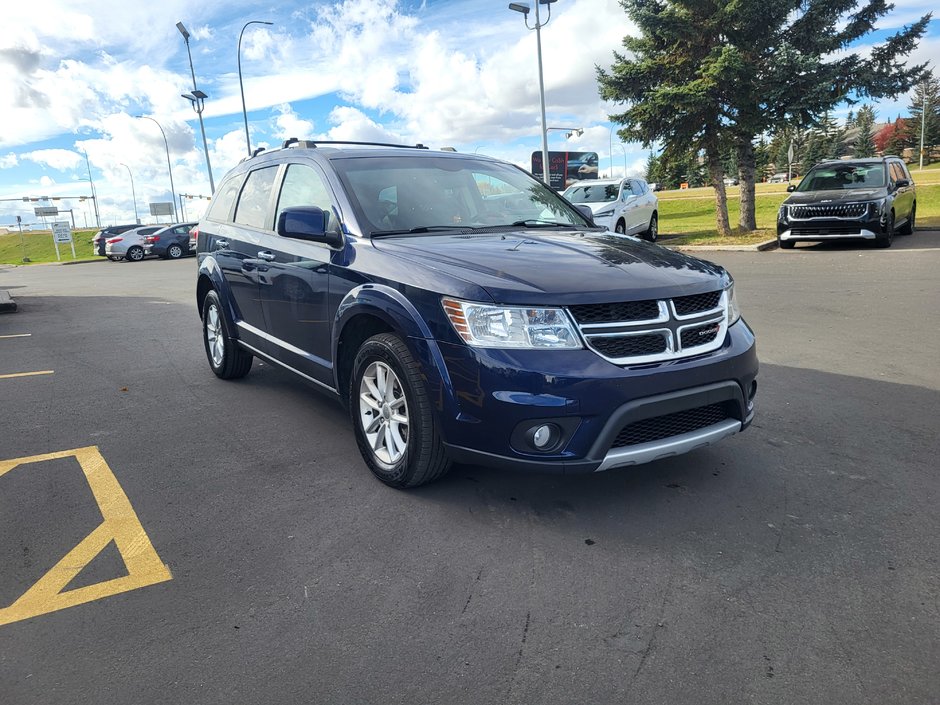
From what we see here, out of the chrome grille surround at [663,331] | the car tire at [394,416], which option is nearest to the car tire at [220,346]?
the car tire at [394,416]

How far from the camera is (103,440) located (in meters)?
4.72

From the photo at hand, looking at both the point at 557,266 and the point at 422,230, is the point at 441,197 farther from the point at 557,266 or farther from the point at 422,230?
Result: the point at 557,266

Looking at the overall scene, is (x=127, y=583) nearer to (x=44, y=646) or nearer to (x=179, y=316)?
(x=44, y=646)

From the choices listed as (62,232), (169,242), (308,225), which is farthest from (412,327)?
(62,232)

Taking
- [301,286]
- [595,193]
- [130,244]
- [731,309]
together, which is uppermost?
[595,193]

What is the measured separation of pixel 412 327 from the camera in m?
3.33

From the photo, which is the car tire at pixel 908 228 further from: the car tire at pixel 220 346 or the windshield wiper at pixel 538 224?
the car tire at pixel 220 346

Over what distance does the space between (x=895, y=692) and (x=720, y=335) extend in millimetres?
1715

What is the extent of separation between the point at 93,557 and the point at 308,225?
6.33 feet

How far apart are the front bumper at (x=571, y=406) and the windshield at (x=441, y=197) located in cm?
127

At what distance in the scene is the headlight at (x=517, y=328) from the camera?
119 inches

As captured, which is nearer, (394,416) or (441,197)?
(394,416)

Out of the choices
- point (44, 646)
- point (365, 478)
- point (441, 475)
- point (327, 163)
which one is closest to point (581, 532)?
point (441, 475)

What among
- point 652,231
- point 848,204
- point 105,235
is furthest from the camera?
point 105,235
